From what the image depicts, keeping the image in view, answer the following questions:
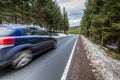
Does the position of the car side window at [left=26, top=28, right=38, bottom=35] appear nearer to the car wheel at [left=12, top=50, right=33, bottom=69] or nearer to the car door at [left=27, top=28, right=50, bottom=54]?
the car door at [left=27, top=28, right=50, bottom=54]

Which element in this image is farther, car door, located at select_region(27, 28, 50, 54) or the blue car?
car door, located at select_region(27, 28, 50, 54)

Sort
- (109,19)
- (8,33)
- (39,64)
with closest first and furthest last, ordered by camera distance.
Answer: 1. (8,33)
2. (39,64)
3. (109,19)

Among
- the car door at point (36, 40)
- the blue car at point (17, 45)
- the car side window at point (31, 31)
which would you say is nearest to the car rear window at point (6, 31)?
the blue car at point (17, 45)

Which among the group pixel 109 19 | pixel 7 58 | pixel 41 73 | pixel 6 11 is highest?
pixel 6 11

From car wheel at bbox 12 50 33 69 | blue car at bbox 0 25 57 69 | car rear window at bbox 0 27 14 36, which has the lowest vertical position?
car wheel at bbox 12 50 33 69

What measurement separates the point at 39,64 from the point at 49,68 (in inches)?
32.2

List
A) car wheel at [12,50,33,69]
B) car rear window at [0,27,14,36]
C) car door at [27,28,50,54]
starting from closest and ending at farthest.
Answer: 1. car rear window at [0,27,14,36]
2. car wheel at [12,50,33,69]
3. car door at [27,28,50,54]

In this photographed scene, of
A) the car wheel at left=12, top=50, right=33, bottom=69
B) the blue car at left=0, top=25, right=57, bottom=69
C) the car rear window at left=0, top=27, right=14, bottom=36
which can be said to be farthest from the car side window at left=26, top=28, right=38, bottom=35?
the car rear window at left=0, top=27, right=14, bottom=36

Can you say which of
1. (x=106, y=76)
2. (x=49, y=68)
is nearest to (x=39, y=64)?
(x=49, y=68)

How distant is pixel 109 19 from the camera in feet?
63.2

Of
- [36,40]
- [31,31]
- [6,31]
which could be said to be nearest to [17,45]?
[6,31]

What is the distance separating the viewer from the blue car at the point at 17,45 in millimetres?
5883

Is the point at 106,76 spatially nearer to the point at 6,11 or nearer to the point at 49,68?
the point at 49,68

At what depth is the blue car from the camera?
588 cm
